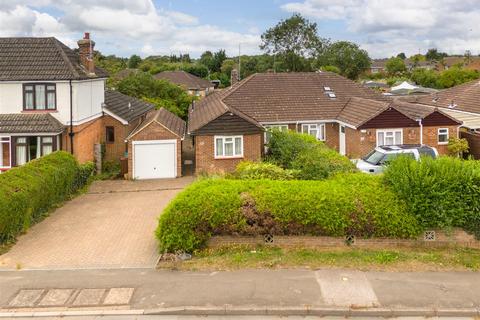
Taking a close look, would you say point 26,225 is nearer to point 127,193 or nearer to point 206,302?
point 127,193

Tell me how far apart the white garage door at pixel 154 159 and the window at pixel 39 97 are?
4.56 meters

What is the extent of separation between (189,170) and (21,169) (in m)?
11.2

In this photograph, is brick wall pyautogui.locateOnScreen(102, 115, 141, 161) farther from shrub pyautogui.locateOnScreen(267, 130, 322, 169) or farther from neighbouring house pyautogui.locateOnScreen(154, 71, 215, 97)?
neighbouring house pyautogui.locateOnScreen(154, 71, 215, 97)

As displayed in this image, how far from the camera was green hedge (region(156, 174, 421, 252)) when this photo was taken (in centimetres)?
1145

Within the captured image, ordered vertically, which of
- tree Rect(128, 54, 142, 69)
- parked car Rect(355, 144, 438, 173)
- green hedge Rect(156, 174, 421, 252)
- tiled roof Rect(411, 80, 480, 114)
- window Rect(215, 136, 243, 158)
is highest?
tree Rect(128, 54, 142, 69)

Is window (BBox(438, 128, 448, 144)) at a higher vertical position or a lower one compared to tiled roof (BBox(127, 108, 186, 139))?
lower

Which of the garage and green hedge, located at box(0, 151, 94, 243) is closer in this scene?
green hedge, located at box(0, 151, 94, 243)

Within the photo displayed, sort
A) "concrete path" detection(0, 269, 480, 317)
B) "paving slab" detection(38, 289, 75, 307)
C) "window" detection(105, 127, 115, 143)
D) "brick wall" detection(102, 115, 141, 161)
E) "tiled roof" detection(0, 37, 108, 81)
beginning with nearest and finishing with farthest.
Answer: "concrete path" detection(0, 269, 480, 317), "paving slab" detection(38, 289, 75, 307), "tiled roof" detection(0, 37, 108, 81), "brick wall" detection(102, 115, 141, 161), "window" detection(105, 127, 115, 143)

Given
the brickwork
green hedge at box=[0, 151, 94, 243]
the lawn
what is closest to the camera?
the lawn

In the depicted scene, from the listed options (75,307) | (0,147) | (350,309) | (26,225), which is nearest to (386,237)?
(350,309)

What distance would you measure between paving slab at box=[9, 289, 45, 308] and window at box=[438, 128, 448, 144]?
941 inches

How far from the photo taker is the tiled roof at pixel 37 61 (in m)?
22.6

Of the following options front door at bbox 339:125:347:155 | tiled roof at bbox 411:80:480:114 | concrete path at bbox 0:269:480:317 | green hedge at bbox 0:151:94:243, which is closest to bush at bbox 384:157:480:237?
concrete path at bbox 0:269:480:317

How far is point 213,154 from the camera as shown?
78.7 ft
